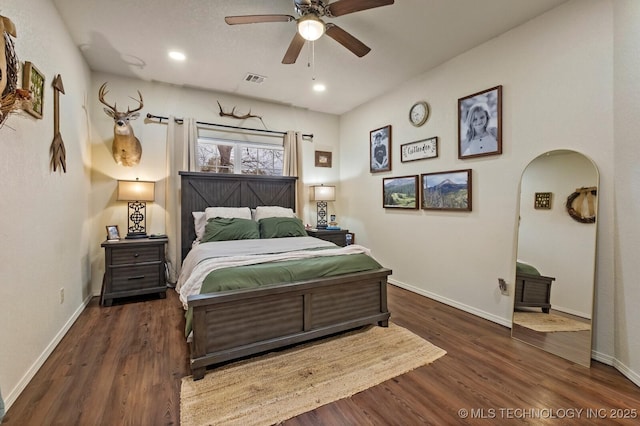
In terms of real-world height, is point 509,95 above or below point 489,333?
above

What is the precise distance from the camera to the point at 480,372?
6.73ft

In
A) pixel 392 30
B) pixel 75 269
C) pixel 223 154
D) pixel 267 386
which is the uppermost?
pixel 392 30

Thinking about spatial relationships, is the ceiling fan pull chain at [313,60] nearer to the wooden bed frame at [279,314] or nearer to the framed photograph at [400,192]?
the framed photograph at [400,192]

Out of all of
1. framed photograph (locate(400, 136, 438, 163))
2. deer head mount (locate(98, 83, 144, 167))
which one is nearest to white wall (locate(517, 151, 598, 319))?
framed photograph (locate(400, 136, 438, 163))

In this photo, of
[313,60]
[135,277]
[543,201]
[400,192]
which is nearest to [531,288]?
[543,201]

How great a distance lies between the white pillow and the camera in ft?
13.9

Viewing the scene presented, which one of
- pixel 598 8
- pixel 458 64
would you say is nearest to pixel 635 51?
pixel 598 8

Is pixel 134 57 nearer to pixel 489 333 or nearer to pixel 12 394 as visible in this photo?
pixel 12 394

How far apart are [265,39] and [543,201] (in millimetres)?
3199

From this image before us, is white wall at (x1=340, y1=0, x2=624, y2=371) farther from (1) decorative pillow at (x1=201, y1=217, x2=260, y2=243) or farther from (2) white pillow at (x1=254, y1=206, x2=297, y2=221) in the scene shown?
(1) decorative pillow at (x1=201, y1=217, x2=260, y2=243)

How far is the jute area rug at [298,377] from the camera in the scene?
1.66 meters

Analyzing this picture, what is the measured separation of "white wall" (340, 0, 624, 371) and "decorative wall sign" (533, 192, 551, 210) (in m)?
0.23

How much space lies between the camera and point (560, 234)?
2451 mm

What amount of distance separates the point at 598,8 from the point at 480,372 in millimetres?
3043
